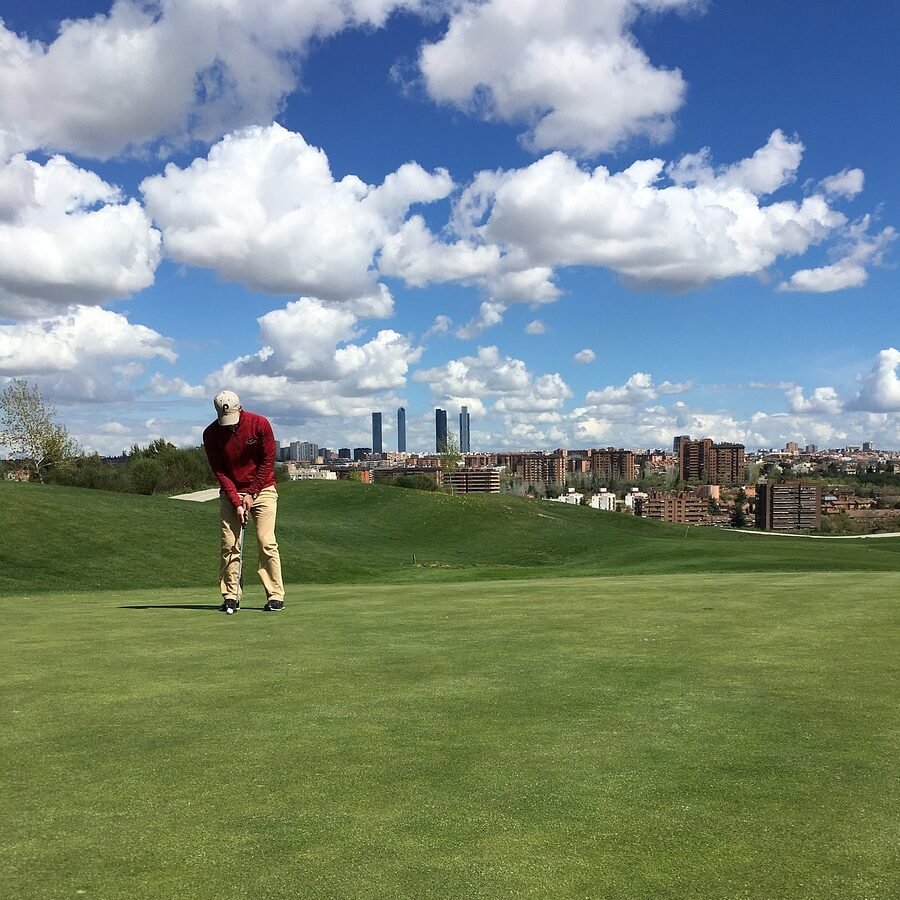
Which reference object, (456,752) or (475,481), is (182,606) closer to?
(456,752)

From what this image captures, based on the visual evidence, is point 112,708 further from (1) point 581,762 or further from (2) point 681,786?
(2) point 681,786

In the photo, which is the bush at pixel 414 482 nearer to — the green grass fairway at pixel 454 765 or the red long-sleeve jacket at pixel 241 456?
the red long-sleeve jacket at pixel 241 456

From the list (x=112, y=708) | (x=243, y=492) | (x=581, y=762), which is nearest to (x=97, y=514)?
(x=243, y=492)

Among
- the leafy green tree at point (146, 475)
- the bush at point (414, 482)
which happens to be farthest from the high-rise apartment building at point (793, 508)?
the leafy green tree at point (146, 475)

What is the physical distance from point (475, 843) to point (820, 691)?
3.53 meters

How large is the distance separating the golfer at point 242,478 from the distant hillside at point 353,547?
8604 mm

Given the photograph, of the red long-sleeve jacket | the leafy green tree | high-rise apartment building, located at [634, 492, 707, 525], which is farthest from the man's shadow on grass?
high-rise apartment building, located at [634, 492, 707, 525]

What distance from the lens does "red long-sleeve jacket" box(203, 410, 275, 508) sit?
1180cm

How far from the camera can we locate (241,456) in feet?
38.8

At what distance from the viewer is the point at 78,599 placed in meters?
15.2

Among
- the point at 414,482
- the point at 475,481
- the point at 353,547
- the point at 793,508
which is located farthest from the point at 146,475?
the point at 793,508

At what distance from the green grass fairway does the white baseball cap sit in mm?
3820

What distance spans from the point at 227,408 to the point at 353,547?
26884 mm

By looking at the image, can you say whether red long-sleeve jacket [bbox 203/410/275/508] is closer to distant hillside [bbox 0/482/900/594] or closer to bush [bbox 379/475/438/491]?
distant hillside [bbox 0/482/900/594]
